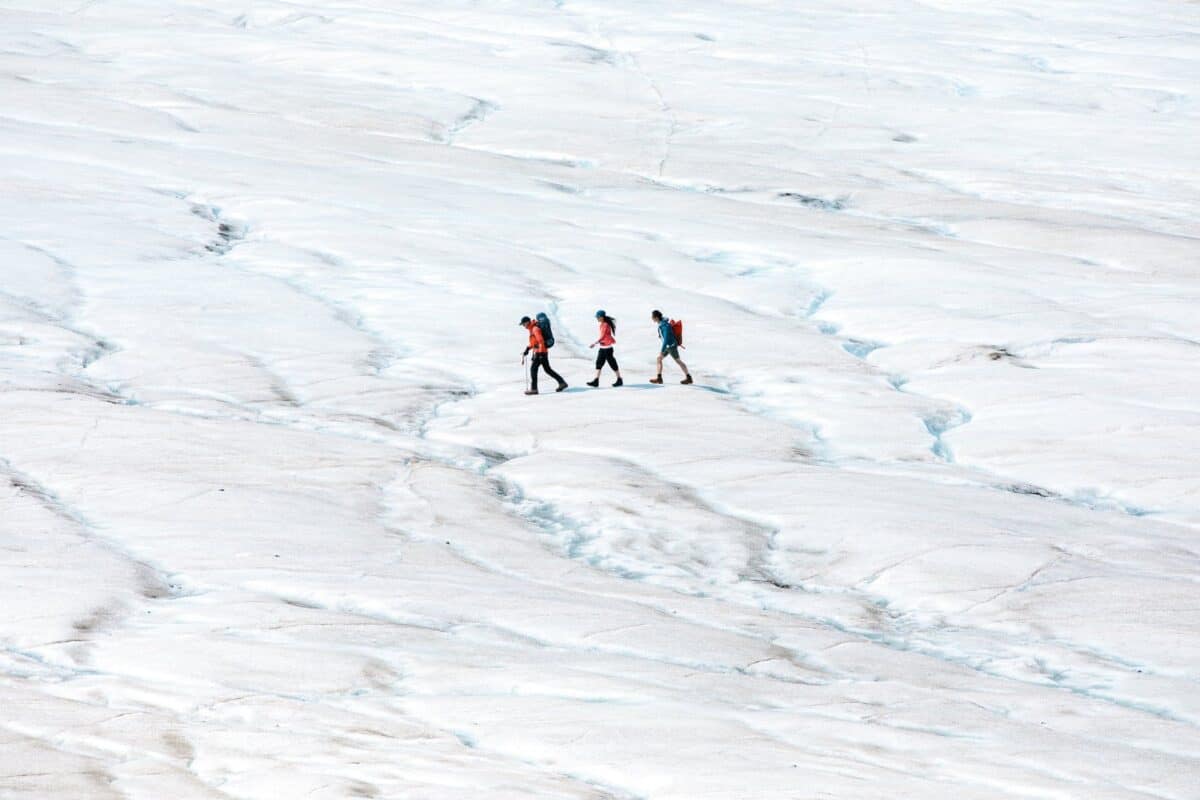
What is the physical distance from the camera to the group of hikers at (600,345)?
22188mm

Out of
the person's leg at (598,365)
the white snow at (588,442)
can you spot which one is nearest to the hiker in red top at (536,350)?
the white snow at (588,442)

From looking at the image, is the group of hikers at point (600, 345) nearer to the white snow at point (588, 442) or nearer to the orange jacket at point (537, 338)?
the orange jacket at point (537, 338)

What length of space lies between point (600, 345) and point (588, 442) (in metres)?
2.47

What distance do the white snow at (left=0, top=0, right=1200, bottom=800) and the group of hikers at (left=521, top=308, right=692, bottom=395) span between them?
1.72 feet

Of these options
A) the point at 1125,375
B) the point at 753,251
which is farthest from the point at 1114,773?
the point at 753,251

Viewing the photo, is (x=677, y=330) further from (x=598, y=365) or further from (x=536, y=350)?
(x=536, y=350)

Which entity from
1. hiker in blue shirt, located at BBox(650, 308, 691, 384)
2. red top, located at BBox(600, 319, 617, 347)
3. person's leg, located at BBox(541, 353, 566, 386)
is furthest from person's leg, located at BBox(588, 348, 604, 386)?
hiker in blue shirt, located at BBox(650, 308, 691, 384)

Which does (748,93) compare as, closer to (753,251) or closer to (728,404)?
(753,251)

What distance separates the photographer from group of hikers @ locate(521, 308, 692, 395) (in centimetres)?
2219

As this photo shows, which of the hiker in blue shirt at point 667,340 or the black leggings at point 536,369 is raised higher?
the hiker in blue shirt at point 667,340

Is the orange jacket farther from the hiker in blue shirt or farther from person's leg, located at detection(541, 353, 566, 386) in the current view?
the hiker in blue shirt

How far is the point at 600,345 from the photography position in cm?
2261

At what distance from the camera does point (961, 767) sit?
1136cm

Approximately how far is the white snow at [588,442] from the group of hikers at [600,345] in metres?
0.52
